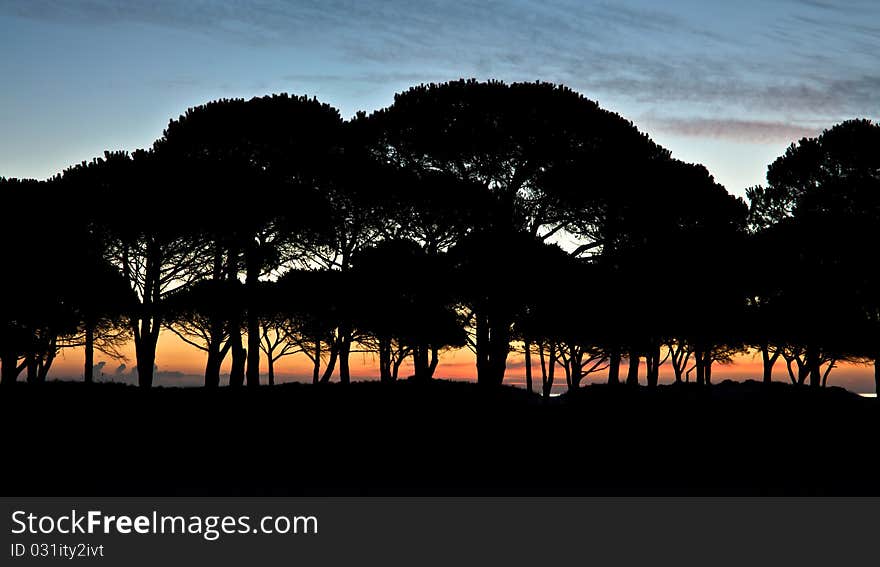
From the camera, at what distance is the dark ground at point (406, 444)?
1875 centimetres

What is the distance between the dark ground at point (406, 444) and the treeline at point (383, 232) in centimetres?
1441

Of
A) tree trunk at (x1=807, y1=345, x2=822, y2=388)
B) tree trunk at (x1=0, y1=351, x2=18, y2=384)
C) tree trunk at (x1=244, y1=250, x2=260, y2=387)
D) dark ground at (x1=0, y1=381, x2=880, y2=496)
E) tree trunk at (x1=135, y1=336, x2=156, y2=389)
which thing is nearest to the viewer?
dark ground at (x1=0, y1=381, x2=880, y2=496)

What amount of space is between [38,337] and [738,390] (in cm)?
3456

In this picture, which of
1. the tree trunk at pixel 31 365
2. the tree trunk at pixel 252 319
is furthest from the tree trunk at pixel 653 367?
the tree trunk at pixel 31 365

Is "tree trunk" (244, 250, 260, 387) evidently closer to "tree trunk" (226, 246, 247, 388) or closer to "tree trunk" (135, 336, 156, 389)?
"tree trunk" (226, 246, 247, 388)

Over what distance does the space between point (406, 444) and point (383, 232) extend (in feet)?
79.4

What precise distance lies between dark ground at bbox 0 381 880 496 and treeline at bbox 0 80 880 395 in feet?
47.3

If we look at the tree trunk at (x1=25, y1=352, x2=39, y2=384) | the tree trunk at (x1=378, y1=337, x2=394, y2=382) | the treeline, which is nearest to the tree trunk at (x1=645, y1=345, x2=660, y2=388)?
the treeline

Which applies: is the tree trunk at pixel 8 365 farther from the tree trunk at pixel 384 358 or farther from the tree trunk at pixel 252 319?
the tree trunk at pixel 384 358

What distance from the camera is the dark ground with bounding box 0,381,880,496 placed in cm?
1875

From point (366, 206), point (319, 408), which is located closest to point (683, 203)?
point (366, 206)

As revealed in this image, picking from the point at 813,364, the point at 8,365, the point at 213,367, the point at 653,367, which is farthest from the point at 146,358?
the point at 813,364

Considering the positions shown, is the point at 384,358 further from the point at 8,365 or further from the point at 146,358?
Result: the point at 8,365
